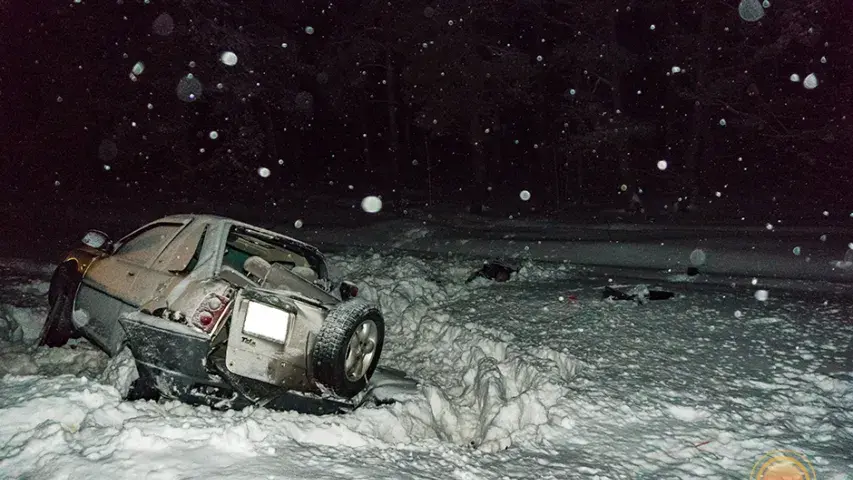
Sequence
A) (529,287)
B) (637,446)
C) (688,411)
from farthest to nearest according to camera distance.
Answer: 1. (529,287)
2. (688,411)
3. (637,446)

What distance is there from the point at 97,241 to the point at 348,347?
3.05 metres

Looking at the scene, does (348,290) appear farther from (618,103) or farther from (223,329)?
(618,103)

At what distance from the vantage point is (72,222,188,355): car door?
15.8 ft

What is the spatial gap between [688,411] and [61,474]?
4.41 metres

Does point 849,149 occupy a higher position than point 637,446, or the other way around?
point 849,149

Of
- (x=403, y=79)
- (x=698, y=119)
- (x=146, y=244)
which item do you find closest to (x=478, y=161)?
(x=403, y=79)

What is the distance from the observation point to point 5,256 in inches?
425

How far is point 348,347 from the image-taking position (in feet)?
14.8

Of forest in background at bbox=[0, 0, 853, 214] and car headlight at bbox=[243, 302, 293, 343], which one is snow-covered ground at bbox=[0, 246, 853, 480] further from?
forest in background at bbox=[0, 0, 853, 214]

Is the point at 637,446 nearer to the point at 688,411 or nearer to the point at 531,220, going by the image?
the point at 688,411

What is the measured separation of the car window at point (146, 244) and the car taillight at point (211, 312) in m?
1.29

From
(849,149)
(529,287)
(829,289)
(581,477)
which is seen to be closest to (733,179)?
(849,149)

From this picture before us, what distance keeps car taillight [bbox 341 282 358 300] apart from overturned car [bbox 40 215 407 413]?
56 centimetres

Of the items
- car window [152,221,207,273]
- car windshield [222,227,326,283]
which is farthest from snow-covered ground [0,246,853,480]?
car windshield [222,227,326,283]
